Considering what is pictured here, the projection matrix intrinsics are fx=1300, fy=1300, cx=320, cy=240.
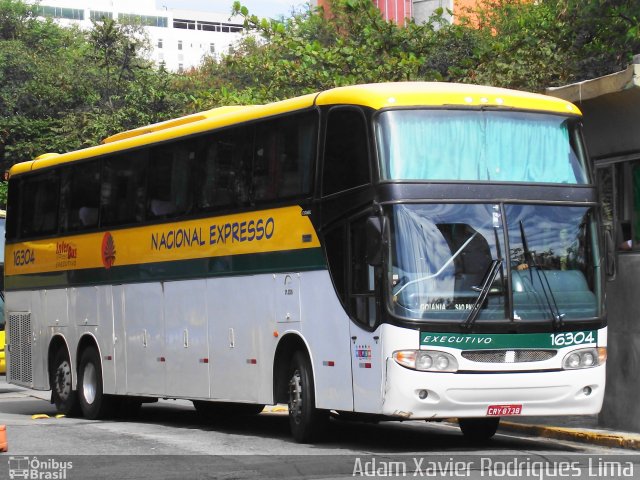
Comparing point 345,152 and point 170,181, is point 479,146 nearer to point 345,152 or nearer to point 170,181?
point 345,152

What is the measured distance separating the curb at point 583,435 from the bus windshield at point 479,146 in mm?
2864

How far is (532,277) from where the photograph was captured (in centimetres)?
1281

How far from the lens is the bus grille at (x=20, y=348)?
21.2m

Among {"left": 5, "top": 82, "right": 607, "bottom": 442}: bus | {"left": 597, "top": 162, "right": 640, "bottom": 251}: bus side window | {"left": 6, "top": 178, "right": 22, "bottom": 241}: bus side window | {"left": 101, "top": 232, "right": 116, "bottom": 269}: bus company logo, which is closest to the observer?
{"left": 5, "top": 82, "right": 607, "bottom": 442}: bus

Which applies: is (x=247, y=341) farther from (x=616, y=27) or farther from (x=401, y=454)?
(x=616, y=27)

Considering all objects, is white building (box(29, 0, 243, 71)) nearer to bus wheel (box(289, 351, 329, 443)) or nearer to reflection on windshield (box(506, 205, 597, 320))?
bus wheel (box(289, 351, 329, 443))

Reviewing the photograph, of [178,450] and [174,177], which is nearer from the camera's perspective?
[178,450]

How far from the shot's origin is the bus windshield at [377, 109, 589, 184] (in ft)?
Result: 42.4

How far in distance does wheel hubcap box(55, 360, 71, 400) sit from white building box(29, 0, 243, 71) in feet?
514

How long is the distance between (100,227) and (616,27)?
13.6 m

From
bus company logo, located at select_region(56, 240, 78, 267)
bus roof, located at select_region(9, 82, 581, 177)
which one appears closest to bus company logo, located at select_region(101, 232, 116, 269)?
bus company logo, located at select_region(56, 240, 78, 267)

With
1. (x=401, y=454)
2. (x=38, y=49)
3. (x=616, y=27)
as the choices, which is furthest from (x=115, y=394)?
(x=38, y=49)

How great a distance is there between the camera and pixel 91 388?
19562 millimetres

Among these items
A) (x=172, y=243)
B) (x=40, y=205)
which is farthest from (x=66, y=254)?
Answer: (x=172, y=243)
